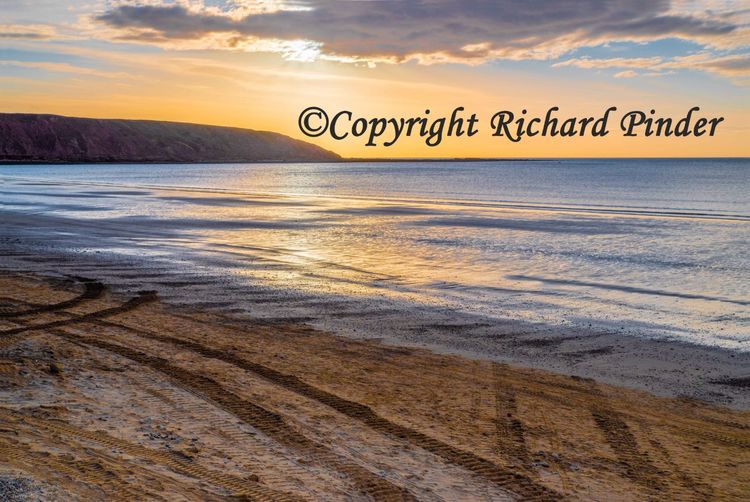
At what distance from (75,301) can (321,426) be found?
7447 millimetres

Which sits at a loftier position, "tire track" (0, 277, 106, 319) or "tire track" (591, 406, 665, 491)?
"tire track" (591, 406, 665, 491)

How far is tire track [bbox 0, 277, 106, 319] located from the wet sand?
0.52 m

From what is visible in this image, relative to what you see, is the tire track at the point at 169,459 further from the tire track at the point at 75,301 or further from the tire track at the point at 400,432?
the tire track at the point at 75,301

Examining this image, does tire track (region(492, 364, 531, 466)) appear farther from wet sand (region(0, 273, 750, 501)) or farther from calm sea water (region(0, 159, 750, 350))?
calm sea water (region(0, 159, 750, 350))

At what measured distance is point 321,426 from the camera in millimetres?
6648

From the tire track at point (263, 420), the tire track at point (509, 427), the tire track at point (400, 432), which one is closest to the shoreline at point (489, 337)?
the tire track at point (509, 427)

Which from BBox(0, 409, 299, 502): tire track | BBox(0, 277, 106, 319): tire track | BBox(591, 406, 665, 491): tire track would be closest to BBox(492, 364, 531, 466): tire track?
BBox(591, 406, 665, 491): tire track

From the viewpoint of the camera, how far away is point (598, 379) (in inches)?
362

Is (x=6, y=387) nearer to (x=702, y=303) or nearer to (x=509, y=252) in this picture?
(x=702, y=303)

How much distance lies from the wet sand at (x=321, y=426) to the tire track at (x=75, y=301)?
0.52 metres

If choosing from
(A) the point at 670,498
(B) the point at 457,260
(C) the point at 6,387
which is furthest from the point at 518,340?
(B) the point at 457,260

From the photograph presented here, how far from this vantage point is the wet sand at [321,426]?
17.1ft

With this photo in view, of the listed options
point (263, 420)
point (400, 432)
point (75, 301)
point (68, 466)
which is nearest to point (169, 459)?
point (68, 466)

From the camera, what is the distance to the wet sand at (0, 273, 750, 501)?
5227 mm
